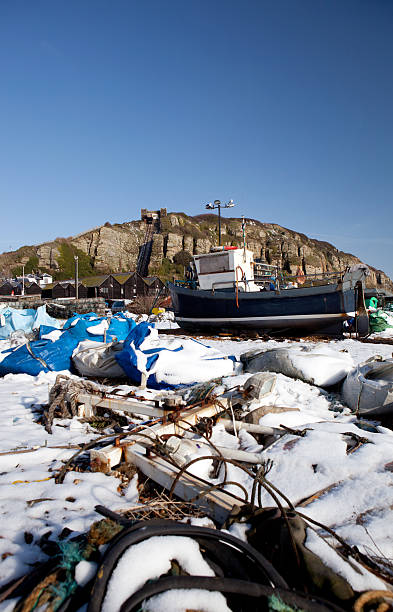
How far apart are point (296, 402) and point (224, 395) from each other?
96cm

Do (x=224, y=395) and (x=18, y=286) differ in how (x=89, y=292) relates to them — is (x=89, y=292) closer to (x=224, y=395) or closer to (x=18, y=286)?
(x=18, y=286)

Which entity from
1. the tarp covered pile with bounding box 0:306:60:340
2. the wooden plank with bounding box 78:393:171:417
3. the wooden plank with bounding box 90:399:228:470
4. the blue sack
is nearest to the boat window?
the tarp covered pile with bounding box 0:306:60:340

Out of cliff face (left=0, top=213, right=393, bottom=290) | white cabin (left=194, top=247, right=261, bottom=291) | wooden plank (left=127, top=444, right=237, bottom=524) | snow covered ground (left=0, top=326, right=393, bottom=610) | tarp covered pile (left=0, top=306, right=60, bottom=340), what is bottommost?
snow covered ground (left=0, top=326, right=393, bottom=610)

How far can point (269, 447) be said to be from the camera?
271cm

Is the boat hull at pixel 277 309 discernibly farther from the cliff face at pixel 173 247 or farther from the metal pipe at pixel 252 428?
the cliff face at pixel 173 247

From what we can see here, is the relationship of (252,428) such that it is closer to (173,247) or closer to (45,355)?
(45,355)

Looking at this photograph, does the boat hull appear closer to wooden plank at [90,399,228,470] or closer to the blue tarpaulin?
the blue tarpaulin

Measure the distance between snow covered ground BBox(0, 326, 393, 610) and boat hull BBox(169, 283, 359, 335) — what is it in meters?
8.62

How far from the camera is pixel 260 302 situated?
12414mm

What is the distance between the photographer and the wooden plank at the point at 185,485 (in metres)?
1.82

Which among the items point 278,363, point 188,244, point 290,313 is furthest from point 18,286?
point 278,363

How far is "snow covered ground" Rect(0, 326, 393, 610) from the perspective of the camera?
1723mm

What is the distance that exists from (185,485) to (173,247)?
6878 centimetres

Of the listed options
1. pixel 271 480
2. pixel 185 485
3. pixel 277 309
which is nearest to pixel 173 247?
pixel 277 309
